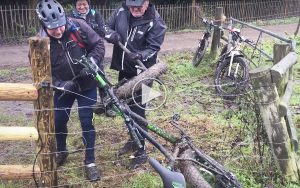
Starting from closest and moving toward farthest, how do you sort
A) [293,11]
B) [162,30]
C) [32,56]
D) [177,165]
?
[32,56], [177,165], [162,30], [293,11]

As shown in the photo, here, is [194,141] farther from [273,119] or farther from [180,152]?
[273,119]

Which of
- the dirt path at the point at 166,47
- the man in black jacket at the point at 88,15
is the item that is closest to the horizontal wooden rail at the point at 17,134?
the man in black jacket at the point at 88,15

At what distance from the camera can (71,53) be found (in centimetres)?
415

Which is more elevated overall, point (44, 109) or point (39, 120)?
point (44, 109)

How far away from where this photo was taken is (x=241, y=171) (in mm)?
4375

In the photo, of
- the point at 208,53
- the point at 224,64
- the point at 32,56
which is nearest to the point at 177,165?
the point at 32,56

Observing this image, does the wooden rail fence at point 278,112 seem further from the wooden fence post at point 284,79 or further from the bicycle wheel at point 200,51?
the bicycle wheel at point 200,51

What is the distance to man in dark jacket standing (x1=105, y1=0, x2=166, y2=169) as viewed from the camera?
4.69 m

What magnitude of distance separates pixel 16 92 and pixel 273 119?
226 centimetres

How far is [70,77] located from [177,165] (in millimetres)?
1355

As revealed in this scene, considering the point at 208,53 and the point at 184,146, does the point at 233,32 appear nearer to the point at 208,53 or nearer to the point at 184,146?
the point at 208,53

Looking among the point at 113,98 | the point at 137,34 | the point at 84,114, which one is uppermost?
the point at 137,34

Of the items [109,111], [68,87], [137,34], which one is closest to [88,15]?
[109,111]

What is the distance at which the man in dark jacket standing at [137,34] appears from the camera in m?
4.69
